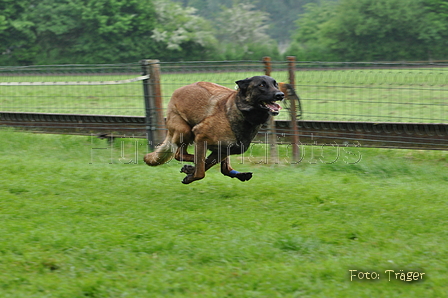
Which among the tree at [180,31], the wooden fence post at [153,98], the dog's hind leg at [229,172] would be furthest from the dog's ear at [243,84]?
the tree at [180,31]

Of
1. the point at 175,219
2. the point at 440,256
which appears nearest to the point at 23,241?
the point at 175,219

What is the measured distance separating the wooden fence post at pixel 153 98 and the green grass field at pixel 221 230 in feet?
3.58

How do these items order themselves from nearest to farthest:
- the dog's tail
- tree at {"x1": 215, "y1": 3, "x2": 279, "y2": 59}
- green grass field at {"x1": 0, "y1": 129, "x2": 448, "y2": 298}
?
green grass field at {"x1": 0, "y1": 129, "x2": 448, "y2": 298}
the dog's tail
tree at {"x1": 215, "y1": 3, "x2": 279, "y2": 59}

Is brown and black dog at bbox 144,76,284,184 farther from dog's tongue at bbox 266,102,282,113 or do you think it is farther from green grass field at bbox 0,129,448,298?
green grass field at bbox 0,129,448,298

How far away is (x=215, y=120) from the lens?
6926 millimetres

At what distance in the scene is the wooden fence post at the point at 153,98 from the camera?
34.2 ft

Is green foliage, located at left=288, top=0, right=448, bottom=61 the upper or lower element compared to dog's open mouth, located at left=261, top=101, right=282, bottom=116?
lower

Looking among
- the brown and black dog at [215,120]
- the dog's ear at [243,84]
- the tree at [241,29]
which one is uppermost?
the dog's ear at [243,84]

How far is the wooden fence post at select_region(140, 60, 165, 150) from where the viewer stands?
34.2 feet

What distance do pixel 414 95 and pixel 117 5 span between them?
30958 millimetres

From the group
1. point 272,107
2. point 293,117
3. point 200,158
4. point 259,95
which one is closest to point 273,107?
point 272,107

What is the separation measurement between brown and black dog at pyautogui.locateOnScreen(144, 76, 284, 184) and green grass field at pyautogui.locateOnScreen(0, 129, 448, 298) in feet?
1.96

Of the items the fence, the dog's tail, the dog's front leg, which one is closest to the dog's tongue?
the dog's front leg

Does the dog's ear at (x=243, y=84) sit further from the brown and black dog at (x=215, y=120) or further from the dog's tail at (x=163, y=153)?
the dog's tail at (x=163, y=153)
